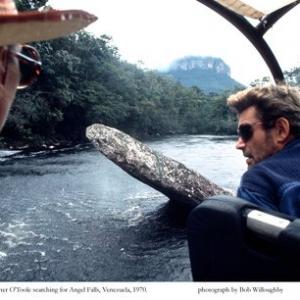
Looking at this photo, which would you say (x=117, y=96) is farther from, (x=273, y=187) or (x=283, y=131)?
(x=273, y=187)

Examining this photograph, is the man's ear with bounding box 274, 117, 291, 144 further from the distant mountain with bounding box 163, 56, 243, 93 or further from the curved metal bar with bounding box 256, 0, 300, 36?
the distant mountain with bounding box 163, 56, 243, 93

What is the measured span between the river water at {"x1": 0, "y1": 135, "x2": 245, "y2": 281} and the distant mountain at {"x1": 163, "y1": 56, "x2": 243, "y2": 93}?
22 cm

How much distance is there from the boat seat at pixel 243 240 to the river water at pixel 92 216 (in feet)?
2.74

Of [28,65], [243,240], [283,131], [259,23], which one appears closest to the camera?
[28,65]

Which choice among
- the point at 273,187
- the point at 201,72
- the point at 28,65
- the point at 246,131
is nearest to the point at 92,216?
the point at 201,72

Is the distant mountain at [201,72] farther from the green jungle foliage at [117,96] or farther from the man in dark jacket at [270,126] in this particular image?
the man in dark jacket at [270,126]

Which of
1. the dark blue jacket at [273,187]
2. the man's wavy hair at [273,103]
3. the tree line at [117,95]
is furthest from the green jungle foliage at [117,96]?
the dark blue jacket at [273,187]

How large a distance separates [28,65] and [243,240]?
30 cm

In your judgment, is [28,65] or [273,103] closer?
[28,65]

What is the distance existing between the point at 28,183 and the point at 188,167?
1.15 meters

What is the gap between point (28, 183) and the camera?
111 inches

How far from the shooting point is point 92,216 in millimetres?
2193

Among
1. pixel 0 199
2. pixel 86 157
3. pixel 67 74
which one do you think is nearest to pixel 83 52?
pixel 67 74

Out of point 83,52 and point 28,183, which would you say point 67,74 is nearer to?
point 83,52
